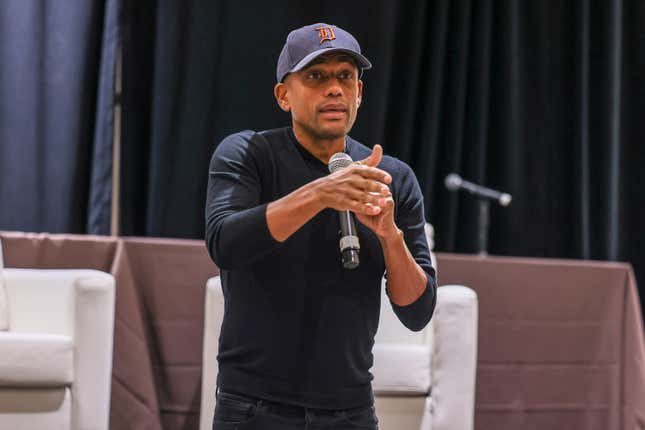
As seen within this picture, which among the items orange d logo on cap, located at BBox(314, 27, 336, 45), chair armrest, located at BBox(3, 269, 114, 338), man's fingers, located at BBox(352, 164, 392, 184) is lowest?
chair armrest, located at BBox(3, 269, 114, 338)

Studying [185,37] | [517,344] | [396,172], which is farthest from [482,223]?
[396,172]

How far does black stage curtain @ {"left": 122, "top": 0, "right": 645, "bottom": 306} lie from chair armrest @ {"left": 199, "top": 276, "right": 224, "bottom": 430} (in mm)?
1120

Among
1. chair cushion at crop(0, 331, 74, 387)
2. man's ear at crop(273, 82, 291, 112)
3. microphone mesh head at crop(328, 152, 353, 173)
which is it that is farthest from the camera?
chair cushion at crop(0, 331, 74, 387)

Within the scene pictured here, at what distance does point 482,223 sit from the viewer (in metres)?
3.88

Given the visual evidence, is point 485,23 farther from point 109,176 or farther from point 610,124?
point 109,176

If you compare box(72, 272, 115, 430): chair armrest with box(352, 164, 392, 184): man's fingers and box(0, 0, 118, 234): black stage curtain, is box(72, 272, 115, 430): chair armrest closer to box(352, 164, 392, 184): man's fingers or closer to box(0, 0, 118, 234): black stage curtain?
box(0, 0, 118, 234): black stage curtain

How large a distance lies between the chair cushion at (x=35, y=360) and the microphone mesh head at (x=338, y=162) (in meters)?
1.57

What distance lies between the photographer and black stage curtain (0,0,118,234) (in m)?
3.77

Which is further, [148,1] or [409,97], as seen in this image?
[409,97]

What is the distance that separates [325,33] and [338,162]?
0.21 meters

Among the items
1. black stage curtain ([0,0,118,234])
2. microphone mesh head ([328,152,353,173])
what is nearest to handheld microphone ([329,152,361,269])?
microphone mesh head ([328,152,353,173])

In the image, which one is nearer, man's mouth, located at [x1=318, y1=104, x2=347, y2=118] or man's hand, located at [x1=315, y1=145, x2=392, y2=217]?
man's hand, located at [x1=315, y1=145, x2=392, y2=217]

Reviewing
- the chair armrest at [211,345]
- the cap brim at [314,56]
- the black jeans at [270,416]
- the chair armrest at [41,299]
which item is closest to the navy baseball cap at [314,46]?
the cap brim at [314,56]

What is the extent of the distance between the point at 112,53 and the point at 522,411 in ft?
7.24
